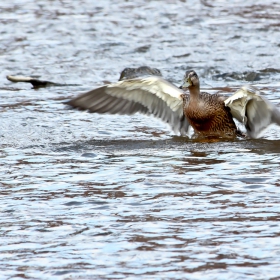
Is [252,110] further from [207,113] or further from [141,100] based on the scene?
[141,100]

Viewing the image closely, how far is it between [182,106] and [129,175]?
274cm

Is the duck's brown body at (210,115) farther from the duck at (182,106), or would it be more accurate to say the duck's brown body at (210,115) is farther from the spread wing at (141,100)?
the spread wing at (141,100)

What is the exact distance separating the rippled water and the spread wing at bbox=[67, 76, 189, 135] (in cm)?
23

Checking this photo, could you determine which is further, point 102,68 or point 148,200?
point 102,68

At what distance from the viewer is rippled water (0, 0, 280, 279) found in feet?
17.8

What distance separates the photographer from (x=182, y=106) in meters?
10.4

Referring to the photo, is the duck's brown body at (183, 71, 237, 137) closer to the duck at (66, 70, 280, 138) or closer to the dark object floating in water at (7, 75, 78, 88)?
the duck at (66, 70, 280, 138)

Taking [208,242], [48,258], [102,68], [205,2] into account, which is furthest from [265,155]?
[205,2]

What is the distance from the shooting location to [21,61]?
1496 cm

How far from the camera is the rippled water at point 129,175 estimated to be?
5.42m

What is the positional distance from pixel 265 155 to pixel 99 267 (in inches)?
153

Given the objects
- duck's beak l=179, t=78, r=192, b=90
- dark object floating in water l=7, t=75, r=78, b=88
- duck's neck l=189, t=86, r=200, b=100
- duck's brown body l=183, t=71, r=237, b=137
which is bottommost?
dark object floating in water l=7, t=75, r=78, b=88

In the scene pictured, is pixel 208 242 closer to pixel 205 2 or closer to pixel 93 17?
pixel 93 17

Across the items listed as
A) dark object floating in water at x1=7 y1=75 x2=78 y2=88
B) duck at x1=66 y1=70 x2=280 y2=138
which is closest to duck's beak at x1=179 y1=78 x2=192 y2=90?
duck at x1=66 y1=70 x2=280 y2=138
